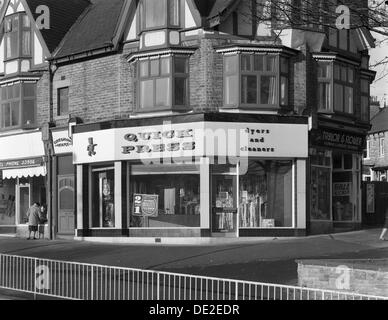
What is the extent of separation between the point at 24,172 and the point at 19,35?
572cm

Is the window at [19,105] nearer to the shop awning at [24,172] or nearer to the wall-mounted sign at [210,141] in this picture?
the shop awning at [24,172]

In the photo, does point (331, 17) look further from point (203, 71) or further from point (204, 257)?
point (203, 71)

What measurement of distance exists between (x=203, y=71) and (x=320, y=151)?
5.18 metres

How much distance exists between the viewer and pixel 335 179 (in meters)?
25.4

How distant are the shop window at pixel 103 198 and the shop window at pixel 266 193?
15.9ft

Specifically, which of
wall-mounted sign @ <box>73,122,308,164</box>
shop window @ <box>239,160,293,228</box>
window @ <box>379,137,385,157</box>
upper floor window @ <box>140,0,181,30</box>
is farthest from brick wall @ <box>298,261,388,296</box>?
window @ <box>379,137,385,157</box>

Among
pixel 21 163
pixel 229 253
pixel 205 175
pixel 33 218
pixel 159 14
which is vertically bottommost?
pixel 229 253

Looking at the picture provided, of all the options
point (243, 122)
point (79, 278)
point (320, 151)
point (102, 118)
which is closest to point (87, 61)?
point (102, 118)

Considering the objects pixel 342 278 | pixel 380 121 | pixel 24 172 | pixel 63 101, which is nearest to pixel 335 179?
pixel 63 101

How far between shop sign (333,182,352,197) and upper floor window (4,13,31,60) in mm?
13767

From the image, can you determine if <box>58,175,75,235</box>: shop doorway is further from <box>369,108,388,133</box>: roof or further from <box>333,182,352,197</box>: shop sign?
<box>369,108,388,133</box>: roof

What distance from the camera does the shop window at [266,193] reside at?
2191 cm

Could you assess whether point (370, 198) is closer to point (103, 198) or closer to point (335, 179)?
point (335, 179)

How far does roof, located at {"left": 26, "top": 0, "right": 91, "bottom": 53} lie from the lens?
2616 centimetres
